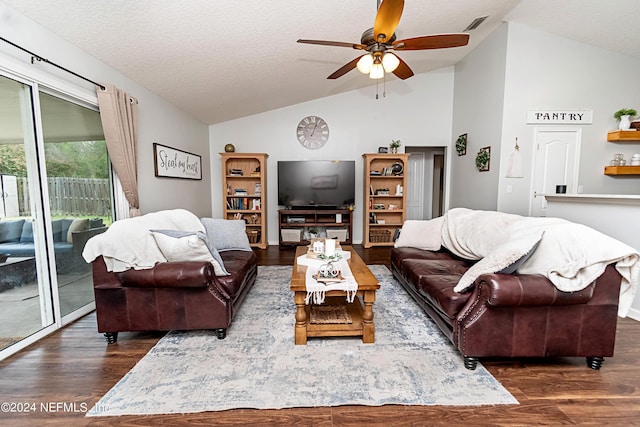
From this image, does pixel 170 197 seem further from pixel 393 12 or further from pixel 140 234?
pixel 393 12

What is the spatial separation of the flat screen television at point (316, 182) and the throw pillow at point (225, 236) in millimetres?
2158

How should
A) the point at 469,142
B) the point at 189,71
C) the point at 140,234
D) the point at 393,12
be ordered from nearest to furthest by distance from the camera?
the point at 393,12 < the point at 140,234 < the point at 189,71 < the point at 469,142

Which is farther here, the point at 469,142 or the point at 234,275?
the point at 469,142

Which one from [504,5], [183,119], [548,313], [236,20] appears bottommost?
[548,313]

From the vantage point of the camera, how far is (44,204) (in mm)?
2203

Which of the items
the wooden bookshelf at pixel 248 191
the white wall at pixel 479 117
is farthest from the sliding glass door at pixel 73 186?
the white wall at pixel 479 117

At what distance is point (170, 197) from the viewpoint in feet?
12.9

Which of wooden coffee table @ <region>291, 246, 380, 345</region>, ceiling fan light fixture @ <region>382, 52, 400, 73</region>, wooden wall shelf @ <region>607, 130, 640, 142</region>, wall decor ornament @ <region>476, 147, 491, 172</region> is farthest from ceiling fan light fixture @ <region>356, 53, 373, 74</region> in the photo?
wooden wall shelf @ <region>607, 130, 640, 142</region>

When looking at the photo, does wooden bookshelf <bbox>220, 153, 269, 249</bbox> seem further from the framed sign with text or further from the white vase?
the white vase

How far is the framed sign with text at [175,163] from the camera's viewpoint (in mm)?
3564

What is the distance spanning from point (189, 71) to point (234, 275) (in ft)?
8.01

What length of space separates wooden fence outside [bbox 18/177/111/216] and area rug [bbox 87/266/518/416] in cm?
143

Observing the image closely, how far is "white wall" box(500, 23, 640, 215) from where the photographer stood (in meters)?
3.87

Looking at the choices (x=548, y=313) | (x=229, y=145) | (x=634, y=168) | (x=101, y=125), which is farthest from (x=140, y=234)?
(x=634, y=168)
